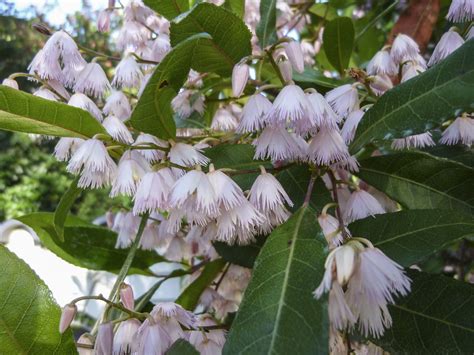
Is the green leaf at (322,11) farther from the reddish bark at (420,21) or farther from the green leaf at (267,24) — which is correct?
the green leaf at (267,24)

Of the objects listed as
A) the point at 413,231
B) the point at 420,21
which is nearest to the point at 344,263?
the point at 413,231

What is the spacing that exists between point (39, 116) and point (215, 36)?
0.91 feet

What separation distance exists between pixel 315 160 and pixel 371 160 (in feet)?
0.59

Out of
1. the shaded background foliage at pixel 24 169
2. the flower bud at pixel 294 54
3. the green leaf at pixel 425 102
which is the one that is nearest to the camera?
the green leaf at pixel 425 102

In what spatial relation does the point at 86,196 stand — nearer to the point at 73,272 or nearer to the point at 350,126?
the point at 73,272

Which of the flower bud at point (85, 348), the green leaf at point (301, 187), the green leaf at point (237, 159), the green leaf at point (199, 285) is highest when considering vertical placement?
the green leaf at point (237, 159)

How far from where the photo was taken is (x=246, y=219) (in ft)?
2.49

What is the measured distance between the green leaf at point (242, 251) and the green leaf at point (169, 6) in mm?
404

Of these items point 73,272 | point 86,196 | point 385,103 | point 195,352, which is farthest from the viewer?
point 86,196

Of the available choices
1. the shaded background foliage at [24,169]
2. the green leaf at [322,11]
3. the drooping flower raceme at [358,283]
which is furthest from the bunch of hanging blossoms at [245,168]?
the shaded background foliage at [24,169]

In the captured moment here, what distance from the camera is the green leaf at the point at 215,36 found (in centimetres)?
77

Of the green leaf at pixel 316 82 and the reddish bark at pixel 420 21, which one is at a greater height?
the reddish bark at pixel 420 21

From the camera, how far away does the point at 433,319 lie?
71 cm

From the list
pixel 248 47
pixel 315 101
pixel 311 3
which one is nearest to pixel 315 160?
pixel 315 101
